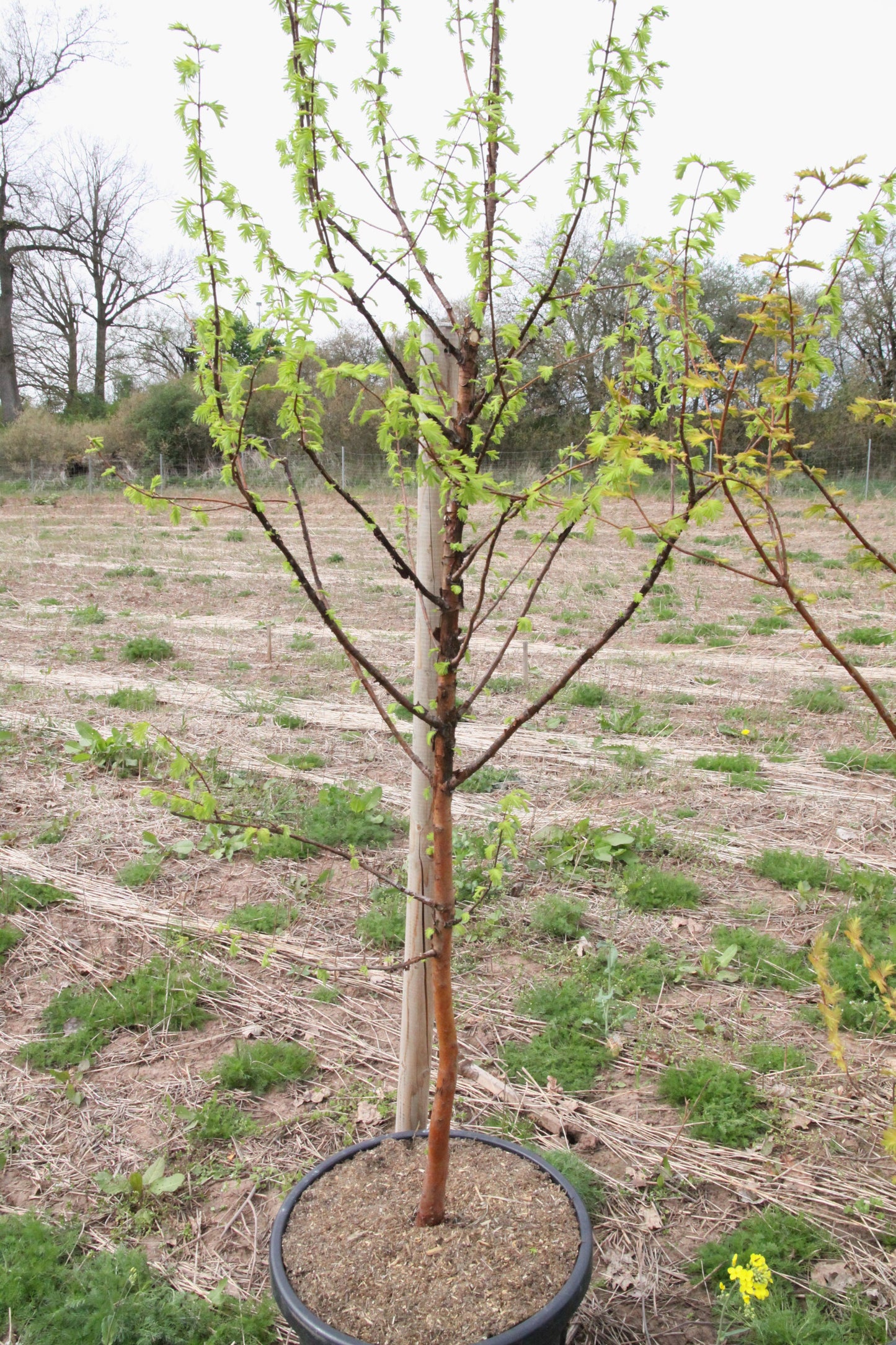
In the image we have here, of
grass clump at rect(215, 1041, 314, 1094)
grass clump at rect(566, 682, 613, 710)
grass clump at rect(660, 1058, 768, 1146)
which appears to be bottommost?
grass clump at rect(215, 1041, 314, 1094)

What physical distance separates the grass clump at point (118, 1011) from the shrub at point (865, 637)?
637 cm

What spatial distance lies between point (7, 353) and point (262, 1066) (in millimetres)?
31714

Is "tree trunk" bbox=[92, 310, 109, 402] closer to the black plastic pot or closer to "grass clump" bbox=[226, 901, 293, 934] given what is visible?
"grass clump" bbox=[226, 901, 293, 934]

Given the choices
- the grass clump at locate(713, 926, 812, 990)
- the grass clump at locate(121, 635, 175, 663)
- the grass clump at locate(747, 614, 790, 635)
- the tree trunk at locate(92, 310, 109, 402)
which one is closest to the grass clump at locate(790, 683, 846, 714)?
the grass clump at locate(747, 614, 790, 635)

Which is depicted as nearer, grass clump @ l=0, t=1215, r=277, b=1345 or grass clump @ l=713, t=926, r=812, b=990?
grass clump @ l=0, t=1215, r=277, b=1345

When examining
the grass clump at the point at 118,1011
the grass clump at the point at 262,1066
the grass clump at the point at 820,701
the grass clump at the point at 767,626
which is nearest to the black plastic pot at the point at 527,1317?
the grass clump at the point at 262,1066

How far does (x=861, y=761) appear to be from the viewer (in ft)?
16.6

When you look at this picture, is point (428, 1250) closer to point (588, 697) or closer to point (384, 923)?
point (384, 923)

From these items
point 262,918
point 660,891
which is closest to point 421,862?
point 262,918

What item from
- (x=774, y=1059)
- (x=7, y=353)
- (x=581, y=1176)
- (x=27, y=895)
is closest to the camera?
(x=581, y=1176)

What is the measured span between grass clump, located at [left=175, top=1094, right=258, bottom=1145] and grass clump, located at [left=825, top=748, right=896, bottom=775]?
12.1ft

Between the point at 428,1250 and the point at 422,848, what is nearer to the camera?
→ the point at 428,1250

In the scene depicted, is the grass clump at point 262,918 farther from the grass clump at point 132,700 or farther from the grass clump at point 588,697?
the grass clump at point 588,697

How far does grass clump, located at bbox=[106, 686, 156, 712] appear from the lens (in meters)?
5.89
